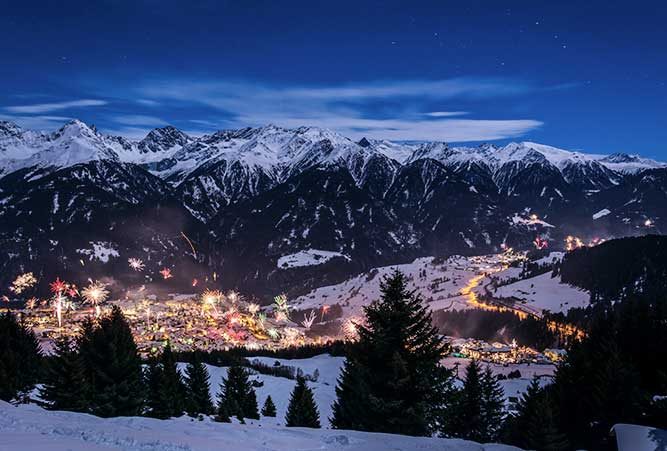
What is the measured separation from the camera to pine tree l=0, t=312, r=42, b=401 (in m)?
32.4

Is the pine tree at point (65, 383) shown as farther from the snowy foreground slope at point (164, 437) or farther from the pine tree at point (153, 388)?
the snowy foreground slope at point (164, 437)

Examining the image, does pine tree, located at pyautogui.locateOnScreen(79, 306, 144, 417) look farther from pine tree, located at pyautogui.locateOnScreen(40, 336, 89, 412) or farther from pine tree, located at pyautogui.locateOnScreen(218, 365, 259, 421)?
pine tree, located at pyautogui.locateOnScreen(218, 365, 259, 421)

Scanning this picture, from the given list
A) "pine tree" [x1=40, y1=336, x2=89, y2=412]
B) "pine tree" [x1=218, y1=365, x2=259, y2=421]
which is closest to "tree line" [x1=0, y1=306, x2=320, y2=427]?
"pine tree" [x1=40, y1=336, x2=89, y2=412]

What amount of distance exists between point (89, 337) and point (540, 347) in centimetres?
17297

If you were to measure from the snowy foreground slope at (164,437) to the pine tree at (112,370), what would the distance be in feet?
47.9

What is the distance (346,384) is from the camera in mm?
32375

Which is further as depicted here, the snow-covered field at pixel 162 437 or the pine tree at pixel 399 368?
the pine tree at pixel 399 368

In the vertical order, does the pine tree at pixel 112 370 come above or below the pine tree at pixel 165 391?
above

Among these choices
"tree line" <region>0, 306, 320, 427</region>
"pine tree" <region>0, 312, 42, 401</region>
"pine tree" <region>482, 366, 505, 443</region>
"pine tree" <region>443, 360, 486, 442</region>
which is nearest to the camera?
"tree line" <region>0, 306, 320, 427</region>

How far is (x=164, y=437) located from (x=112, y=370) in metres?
20.4

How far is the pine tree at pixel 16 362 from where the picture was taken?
32375mm

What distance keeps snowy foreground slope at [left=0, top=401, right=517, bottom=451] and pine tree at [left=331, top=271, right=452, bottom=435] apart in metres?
3.28

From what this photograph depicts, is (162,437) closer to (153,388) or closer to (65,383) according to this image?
(65,383)

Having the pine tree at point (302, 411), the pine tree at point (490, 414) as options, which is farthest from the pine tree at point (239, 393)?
the pine tree at point (490, 414)
